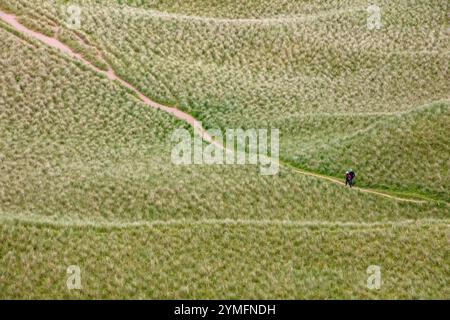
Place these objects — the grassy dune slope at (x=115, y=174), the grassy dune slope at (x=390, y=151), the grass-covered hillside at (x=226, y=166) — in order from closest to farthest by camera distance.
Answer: the grass-covered hillside at (x=226, y=166), the grassy dune slope at (x=115, y=174), the grassy dune slope at (x=390, y=151)

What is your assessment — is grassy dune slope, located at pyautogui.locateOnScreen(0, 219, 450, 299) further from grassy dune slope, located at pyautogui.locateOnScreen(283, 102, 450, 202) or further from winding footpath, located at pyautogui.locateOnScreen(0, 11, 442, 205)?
winding footpath, located at pyautogui.locateOnScreen(0, 11, 442, 205)

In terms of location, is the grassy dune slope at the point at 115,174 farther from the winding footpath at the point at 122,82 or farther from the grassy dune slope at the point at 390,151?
the grassy dune slope at the point at 390,151

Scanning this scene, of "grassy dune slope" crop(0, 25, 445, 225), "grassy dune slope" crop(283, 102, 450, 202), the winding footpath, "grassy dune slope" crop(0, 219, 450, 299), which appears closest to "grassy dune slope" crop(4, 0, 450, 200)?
"grassy dune slope" crop(283, 102, 450, 202)

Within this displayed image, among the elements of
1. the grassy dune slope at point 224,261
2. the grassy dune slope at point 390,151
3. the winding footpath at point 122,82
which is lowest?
the grassy dune slope at point 224,261

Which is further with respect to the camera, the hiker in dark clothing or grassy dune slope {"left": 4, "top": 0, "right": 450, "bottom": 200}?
grassy dune slope {"left": 4, "top": 0, "right": 450, "bottom": 200}

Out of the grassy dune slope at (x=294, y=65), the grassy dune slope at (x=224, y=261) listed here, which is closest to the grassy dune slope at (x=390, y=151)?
the grassy dune slope at (x=294, y=65)

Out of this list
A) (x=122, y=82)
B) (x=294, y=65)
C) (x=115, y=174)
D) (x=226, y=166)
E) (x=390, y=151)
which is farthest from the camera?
(x=294, y=65)

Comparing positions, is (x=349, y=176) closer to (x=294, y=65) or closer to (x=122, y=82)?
(x=294, y=65)

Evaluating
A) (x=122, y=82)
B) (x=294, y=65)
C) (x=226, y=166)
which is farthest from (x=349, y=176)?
(x=122, y=82)

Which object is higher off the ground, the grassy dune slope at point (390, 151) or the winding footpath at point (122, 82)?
the winding footpath at point (122, 82)
